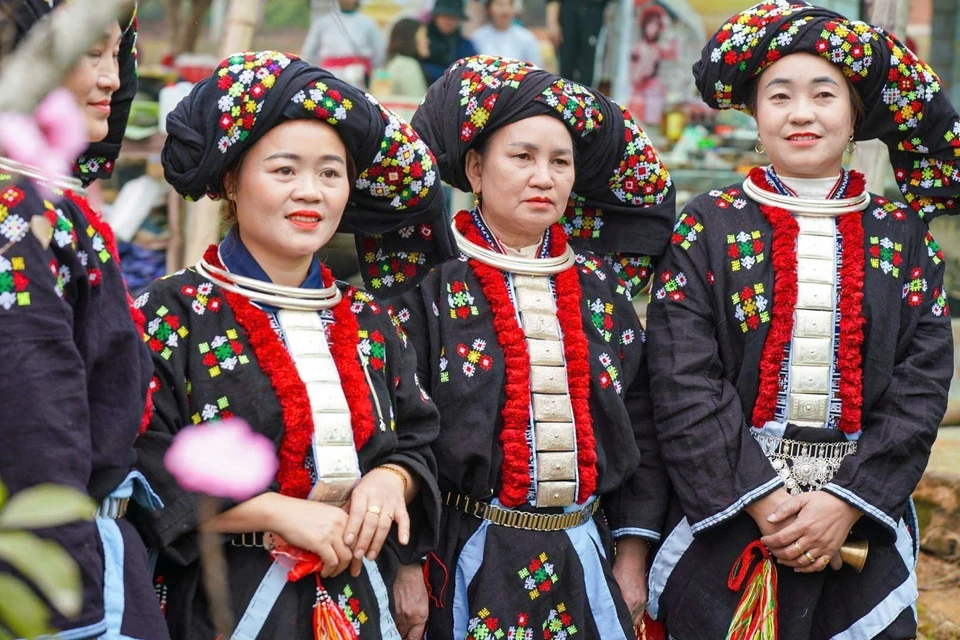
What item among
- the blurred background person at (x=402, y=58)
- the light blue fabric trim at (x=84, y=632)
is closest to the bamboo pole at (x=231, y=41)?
the blurred background person at (x=402, y=58)

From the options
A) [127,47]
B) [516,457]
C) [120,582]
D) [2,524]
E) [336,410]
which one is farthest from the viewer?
[516,457]

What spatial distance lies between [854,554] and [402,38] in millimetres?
4803

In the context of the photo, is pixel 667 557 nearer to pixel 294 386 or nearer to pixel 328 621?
pixel 328 621

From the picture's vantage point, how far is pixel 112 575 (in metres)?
2.14

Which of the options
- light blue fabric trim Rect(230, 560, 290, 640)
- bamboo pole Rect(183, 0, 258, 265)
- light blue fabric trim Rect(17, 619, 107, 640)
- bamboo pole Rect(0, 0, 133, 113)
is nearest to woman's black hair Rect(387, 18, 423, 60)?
bamboo pole Rect(183, 0, 258, 265)

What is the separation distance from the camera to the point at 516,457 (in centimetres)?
303

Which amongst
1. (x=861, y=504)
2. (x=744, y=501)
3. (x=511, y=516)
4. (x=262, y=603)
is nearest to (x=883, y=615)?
(x=861, y=504)

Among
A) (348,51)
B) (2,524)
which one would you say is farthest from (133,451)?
(348,51)

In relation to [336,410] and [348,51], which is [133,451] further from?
[348,51]

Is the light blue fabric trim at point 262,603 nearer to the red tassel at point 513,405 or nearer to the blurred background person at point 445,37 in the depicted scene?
the red tassel at point 513,405

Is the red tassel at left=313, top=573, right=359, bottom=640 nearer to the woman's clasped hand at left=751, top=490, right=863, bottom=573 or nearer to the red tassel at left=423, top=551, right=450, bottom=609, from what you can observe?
the red tassel at left=423, top=551, right=450, bottom=609

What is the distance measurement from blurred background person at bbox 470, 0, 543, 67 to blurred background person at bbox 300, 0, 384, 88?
2.11ft

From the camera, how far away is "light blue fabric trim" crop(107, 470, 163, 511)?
229cm

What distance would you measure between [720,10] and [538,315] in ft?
16.1
